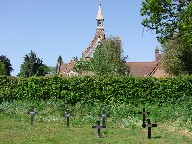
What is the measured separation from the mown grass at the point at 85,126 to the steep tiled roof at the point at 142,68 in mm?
38595

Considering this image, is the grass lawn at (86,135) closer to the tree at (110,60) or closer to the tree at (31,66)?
the tree at (110,60)

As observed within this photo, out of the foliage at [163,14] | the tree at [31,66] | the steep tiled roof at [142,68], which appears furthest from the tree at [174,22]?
the tree at [31,66]

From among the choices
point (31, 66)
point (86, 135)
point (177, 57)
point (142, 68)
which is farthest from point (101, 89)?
point (31, 66)

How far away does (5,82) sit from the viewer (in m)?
30.7

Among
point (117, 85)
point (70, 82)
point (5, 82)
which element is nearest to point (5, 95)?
point (5, 82)

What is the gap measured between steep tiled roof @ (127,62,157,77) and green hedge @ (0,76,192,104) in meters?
36.1

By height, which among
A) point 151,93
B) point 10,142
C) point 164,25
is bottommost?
point 10,142

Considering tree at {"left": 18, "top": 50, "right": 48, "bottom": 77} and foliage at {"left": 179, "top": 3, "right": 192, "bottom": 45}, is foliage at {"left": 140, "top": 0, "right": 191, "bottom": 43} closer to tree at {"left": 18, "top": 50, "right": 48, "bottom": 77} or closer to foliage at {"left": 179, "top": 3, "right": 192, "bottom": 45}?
foliage at {"left": 179, "top": 3, "right": 192, "bottom": 45}

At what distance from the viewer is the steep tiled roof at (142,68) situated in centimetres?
6481

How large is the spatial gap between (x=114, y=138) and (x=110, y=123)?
537cm

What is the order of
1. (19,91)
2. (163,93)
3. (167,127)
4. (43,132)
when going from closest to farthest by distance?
(43,132)
(167,127)
(163,93)
(19,91)

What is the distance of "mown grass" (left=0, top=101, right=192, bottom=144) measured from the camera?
14383 millimetres

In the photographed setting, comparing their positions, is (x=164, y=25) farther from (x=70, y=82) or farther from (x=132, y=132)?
(x=132, y=132)

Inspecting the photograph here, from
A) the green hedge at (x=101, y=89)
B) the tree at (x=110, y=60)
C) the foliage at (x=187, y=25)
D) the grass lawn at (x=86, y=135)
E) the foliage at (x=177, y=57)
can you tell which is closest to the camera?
the grass lawn at (x=86, y=135)
